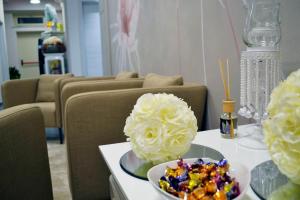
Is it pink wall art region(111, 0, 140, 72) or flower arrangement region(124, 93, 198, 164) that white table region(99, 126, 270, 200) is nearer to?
flower arrangement region(124, 93, 198, 164)

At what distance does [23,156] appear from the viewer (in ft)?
2.81

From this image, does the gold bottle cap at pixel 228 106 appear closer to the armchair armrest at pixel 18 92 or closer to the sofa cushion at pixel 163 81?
the sofa cushion at pixel 163 81

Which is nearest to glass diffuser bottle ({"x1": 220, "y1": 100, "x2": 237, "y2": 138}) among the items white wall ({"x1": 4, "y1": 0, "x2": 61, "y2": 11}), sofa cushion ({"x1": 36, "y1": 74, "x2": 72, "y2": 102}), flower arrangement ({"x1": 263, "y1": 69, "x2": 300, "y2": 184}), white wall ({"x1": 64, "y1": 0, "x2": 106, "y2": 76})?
flower arrangement ({"x1": 263, "y1": 69, "x2": 300, "y2": 184})

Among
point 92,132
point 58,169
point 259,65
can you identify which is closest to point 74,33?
point 58,169

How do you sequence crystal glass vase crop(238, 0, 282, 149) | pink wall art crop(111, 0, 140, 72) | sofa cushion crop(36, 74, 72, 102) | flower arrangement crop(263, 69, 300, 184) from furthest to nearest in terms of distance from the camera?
1. sofa cushion crop(36, 74, 72, 102)
2. pink wall art crop(111, 0, 140, 72)
3. crystal glass vase crop(238, 0, 282, 149)
4. flower arrangement crop(263, 69, 300, 184)

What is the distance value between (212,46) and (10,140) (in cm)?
115

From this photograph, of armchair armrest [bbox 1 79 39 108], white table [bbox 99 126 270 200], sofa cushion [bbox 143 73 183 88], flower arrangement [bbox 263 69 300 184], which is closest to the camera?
flower arrangement [bbox 263 69 300 184]

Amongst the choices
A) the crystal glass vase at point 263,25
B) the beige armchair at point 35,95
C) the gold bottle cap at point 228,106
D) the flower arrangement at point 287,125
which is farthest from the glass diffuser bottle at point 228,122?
the beige armchair at point 35,95

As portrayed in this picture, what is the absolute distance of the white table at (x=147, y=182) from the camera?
1.97 ft

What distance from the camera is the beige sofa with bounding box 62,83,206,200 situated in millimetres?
1291

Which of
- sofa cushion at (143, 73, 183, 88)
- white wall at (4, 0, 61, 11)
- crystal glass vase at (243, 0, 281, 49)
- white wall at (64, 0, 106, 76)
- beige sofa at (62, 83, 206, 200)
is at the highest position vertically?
white wall at (4, 0, 61, 11)

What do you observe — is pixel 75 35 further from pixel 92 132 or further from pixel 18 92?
pixel 92 132

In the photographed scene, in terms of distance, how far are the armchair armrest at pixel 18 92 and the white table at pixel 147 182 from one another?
2.78m

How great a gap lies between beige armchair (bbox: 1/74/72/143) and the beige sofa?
1.63 metres
